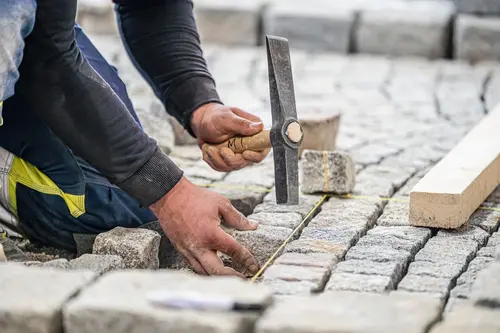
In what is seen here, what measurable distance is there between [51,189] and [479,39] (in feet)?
15.9

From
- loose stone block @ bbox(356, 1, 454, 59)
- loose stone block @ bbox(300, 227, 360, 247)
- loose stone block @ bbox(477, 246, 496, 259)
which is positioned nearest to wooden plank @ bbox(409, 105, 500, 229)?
loose stone block @ bbox(477, 246, 496, 259)

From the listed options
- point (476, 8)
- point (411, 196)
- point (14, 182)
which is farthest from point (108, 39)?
point (411, 196)

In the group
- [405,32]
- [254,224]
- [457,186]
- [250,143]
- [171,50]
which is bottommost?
[405,32]

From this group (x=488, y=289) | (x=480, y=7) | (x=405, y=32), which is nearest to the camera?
(x=488, y=289)

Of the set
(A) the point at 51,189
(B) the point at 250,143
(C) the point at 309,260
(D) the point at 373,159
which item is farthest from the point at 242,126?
(D) the point at 373,159

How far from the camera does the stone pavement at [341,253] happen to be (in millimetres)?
2523

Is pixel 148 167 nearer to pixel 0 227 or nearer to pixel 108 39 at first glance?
pixel 0 227

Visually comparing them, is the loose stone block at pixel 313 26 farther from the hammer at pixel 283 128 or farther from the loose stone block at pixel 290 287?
the loose stone block at pixel 290 287

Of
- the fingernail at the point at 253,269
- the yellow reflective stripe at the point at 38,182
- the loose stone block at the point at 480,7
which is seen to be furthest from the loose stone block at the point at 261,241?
the loose stone block at the point at 480,7

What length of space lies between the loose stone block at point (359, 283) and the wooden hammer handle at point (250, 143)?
71 centimetres

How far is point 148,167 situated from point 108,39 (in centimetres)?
511

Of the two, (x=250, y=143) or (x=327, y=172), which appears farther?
(x=327, y=172)

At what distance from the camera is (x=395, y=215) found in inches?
160

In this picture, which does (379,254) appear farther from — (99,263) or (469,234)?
(99,263)
